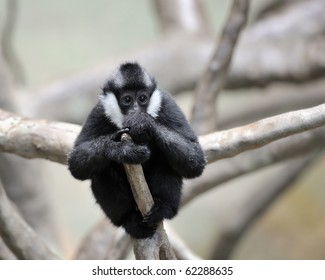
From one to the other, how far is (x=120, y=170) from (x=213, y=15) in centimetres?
735

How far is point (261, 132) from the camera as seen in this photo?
3.42 m

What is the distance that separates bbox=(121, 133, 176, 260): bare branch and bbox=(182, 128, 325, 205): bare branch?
1.55 metres

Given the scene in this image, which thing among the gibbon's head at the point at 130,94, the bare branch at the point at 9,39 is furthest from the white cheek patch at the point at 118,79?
the bare branch at the point at 9,39

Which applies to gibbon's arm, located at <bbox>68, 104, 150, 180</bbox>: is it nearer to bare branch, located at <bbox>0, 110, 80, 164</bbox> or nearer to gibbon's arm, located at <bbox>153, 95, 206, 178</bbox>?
gibbon's arm, located at <bbox>153, 95, 206, 178</bbox>

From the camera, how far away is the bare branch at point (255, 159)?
502cm

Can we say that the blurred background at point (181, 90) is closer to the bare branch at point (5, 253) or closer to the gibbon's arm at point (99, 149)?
the bare branch at point (5, 253)

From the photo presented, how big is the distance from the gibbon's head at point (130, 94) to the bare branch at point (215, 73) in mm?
1582

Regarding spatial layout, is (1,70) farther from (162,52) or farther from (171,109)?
(171,109)

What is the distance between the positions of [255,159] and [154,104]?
2.12 meters

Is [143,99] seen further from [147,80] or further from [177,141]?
[177,141]

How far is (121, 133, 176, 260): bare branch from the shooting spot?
9.73ft

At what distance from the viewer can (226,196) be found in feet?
30.7

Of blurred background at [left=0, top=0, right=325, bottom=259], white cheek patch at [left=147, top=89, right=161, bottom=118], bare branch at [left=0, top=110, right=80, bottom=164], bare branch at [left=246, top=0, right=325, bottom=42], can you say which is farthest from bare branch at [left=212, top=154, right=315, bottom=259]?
white cheek patch at [left=147, top=89, right=161, bottom=118]
